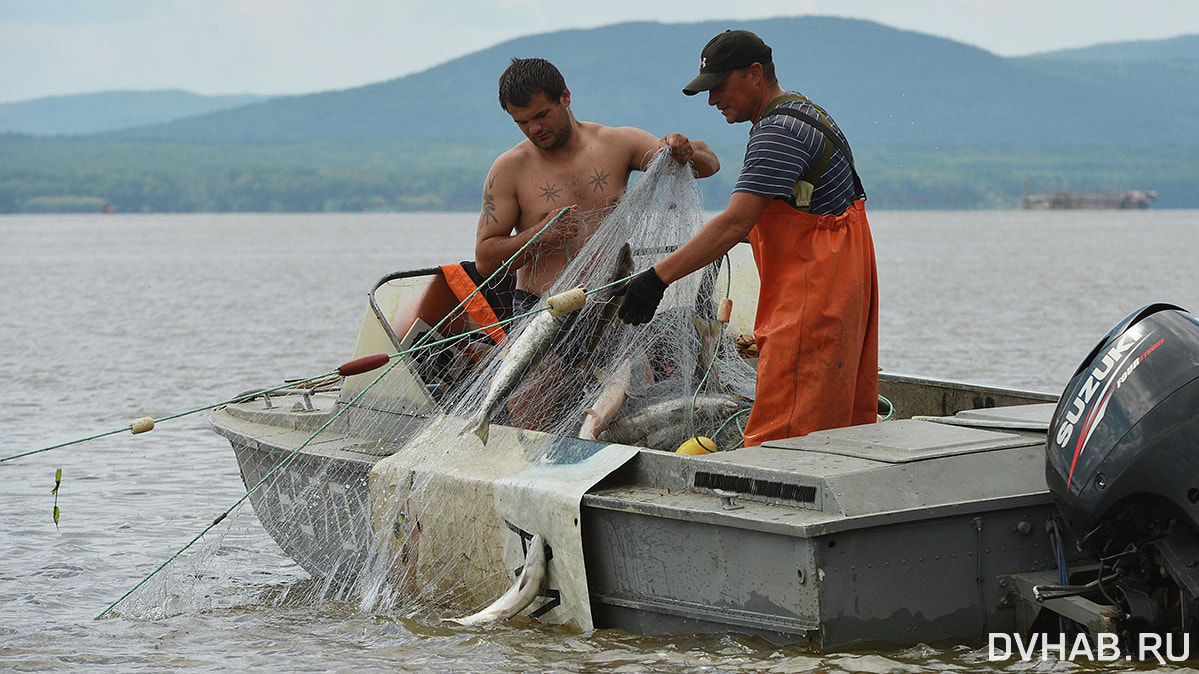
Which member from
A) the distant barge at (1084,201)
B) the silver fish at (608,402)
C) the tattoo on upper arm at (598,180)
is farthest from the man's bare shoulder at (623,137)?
the distant barge at (1084,201)

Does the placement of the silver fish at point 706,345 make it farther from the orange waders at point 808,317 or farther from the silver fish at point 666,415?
the orange waders at point 808,317

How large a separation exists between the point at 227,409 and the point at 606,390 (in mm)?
2845

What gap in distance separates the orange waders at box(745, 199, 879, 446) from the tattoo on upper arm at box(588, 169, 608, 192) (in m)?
1.17

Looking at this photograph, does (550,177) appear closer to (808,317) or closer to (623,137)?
(623,137)

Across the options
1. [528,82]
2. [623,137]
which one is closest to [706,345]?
[623,137]

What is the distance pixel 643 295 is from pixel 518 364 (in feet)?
2.25

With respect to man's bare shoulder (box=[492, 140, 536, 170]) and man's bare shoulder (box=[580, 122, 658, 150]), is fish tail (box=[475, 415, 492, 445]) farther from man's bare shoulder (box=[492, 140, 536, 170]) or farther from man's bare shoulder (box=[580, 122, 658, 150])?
man's bare shoulder (box=[580, 122, 658, 150])

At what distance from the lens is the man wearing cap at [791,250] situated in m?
5.50

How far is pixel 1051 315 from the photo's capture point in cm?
2378

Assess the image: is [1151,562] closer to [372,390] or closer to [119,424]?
[372,390]

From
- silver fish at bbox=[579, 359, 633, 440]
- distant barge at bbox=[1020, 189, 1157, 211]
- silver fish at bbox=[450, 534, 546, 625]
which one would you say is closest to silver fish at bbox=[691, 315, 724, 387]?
silver fish at bbox=[579, 359, 633, 440]

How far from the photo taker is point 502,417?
20.9 ft

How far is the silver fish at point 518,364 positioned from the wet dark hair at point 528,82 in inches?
40.0

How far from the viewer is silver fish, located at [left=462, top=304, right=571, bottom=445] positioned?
238 inches
